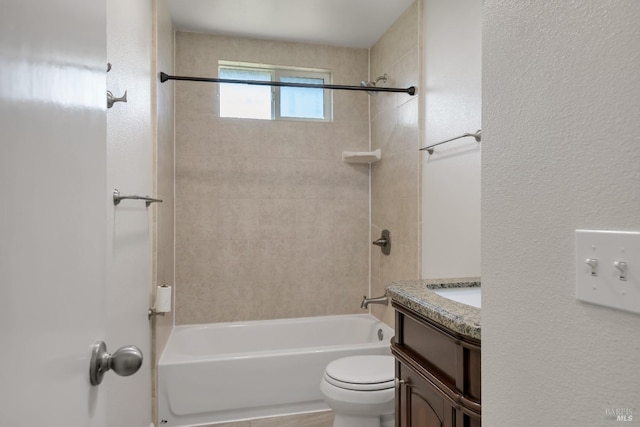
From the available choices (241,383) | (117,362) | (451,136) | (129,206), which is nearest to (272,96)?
(451,136)

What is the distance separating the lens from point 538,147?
63cm

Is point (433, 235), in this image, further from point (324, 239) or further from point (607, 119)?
point (607, 119)

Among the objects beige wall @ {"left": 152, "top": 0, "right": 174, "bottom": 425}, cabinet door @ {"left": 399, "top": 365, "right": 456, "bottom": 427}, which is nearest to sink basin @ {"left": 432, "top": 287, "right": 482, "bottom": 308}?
cabinet door @ {"left": 399, "top": 365, "right": 456, "bottom": 427}

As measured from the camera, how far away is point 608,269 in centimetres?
52

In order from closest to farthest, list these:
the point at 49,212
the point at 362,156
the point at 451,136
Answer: the point at 49,212
the point at 451,136
the point at 362,156

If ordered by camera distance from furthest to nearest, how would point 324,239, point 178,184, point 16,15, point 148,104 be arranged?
point 324,239 < point 178,184 < point 148,104 < point 16,15

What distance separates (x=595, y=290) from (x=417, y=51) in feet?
7.36

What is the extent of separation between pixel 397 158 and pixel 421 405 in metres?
1.87

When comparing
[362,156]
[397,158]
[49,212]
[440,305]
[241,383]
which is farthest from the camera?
[362,156]

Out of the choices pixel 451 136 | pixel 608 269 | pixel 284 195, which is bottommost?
pixel 608 269

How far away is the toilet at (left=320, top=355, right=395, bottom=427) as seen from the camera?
1832 mm

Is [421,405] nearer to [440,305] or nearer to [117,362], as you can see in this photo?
[440,305]

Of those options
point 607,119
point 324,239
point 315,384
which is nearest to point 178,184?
point 324,239

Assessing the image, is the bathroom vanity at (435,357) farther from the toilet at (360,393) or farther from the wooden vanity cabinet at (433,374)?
the toilet at (360,393)
